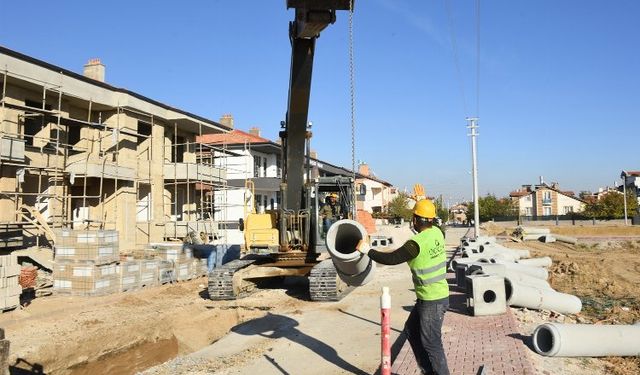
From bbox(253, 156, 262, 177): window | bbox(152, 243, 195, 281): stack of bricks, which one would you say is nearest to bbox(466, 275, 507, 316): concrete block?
bbox(152, 243, 195, 281): stack of bricks

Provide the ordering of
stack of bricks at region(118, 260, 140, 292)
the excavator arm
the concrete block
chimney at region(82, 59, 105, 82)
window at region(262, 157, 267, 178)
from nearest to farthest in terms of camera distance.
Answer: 1. the excavator arm
2. the concrete block
3. stack of bricks at region(118, 260, 140, 292)
4. chimney at region(82, 59, 105, 82)
5. window at region(262, 157, 267, 178)

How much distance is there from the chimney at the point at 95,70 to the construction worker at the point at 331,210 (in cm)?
1612

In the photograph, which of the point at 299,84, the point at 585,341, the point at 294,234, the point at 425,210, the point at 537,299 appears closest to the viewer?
the point at 425,210

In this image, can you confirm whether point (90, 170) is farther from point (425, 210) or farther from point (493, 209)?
point (493, 209)

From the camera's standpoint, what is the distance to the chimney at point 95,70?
78.1ft

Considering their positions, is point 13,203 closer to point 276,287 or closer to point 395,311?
point 276,287

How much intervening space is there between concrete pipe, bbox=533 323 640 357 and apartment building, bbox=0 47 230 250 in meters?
15.9

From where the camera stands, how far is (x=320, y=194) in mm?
12961

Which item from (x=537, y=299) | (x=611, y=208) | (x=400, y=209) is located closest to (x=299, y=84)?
(x=537, y=299)

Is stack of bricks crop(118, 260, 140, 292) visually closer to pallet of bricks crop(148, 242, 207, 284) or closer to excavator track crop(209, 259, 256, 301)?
pallet of bricks crop(148, 242, 207, 284)

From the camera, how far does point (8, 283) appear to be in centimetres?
1098

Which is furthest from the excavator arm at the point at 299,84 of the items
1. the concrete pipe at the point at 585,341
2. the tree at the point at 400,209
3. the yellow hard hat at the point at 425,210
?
the tree at the point at 400,209

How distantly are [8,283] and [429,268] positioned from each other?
998cm

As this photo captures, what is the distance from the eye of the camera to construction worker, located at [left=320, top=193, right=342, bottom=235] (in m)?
12.4
